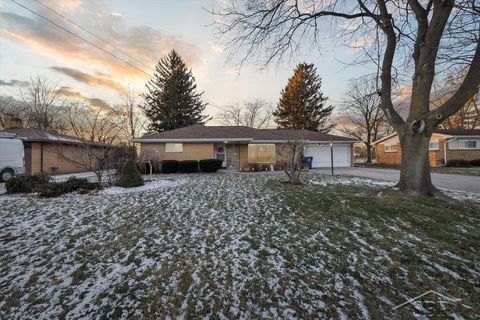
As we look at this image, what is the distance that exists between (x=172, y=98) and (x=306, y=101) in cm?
1810

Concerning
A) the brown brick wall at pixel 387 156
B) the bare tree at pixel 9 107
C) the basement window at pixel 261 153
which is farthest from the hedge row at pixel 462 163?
the bare tree at pixel 9 107

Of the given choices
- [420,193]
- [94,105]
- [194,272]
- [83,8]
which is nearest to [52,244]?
[194,272]

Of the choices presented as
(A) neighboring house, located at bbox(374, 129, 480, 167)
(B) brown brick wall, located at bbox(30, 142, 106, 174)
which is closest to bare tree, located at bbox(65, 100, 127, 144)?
(B) brown brick wall, located at bbox(30, 142, 106, 174)

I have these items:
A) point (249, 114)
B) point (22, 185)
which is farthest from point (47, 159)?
point (249, 114)

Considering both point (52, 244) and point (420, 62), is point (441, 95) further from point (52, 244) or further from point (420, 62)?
point (52, 244)

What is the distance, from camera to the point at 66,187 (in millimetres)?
8211

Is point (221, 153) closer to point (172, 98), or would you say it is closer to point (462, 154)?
point (172, 98)

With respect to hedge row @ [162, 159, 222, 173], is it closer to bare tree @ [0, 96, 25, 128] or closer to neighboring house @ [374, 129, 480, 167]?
neighboring house @ [374, 129, 480, 167]

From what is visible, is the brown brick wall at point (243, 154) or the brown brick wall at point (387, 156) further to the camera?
the brown brick wall at point (387, 156)

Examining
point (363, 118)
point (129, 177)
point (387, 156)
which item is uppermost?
point (363, 118)

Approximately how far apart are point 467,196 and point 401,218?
4.54m

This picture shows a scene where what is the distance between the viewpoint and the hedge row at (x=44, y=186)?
308 inches

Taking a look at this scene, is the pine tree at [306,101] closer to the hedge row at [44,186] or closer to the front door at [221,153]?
the front door at [221,153]

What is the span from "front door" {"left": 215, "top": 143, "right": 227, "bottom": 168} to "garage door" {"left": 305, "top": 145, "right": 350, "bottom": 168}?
7387 millimetres
